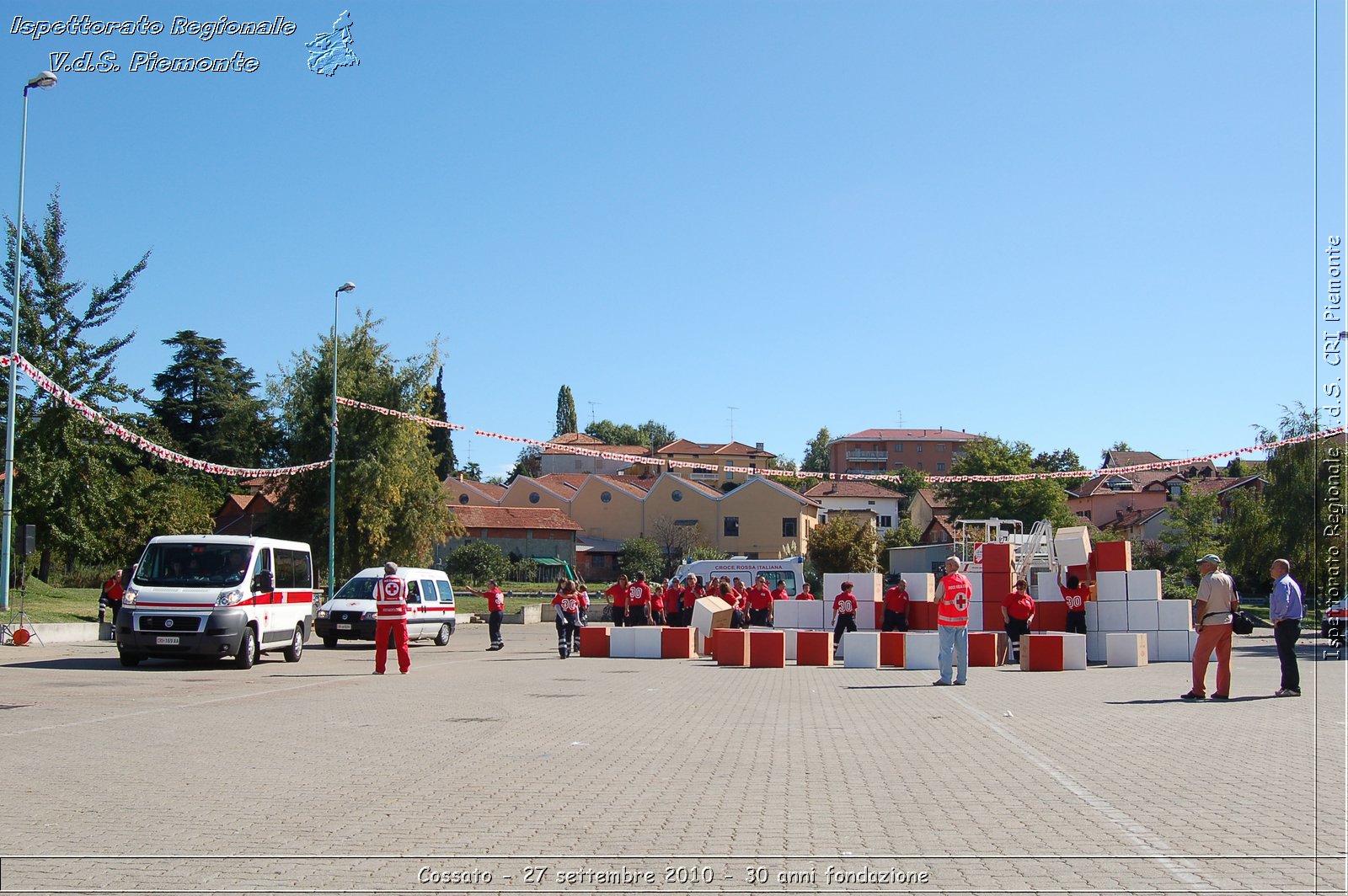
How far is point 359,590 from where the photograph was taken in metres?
28.0

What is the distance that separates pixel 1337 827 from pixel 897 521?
99.8 metres

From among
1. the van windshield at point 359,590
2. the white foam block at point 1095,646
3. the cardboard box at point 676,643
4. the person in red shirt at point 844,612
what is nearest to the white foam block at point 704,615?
the cardboard box at point 676,643

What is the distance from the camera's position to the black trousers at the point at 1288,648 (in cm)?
1430

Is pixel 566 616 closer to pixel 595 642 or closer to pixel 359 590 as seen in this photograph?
pixel 595 642

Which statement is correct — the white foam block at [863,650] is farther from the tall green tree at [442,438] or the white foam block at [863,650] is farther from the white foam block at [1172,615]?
the tall green tree at [442,438]

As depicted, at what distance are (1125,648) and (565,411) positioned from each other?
125675mm

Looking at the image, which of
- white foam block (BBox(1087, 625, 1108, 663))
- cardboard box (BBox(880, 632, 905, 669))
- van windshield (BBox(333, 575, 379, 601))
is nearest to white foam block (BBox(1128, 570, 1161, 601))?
white foam block (BBox(1087, 625, 1108, 663))

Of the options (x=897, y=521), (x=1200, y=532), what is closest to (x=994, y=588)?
(x=1200, y=532)

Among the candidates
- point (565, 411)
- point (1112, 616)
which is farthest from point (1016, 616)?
point (565, 411)

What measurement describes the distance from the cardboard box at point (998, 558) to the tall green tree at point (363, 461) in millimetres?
24502

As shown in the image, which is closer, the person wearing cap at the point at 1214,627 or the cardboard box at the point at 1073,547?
the person wearing cap at the point at 1214,627

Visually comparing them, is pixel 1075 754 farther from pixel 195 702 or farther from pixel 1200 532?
pixel 1200 532

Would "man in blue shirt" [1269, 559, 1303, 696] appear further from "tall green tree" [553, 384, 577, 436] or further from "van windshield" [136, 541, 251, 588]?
"tall green tree" [553, 384, 577, 436]

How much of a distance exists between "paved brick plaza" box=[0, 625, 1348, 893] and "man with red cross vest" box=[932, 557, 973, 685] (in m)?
1.37
